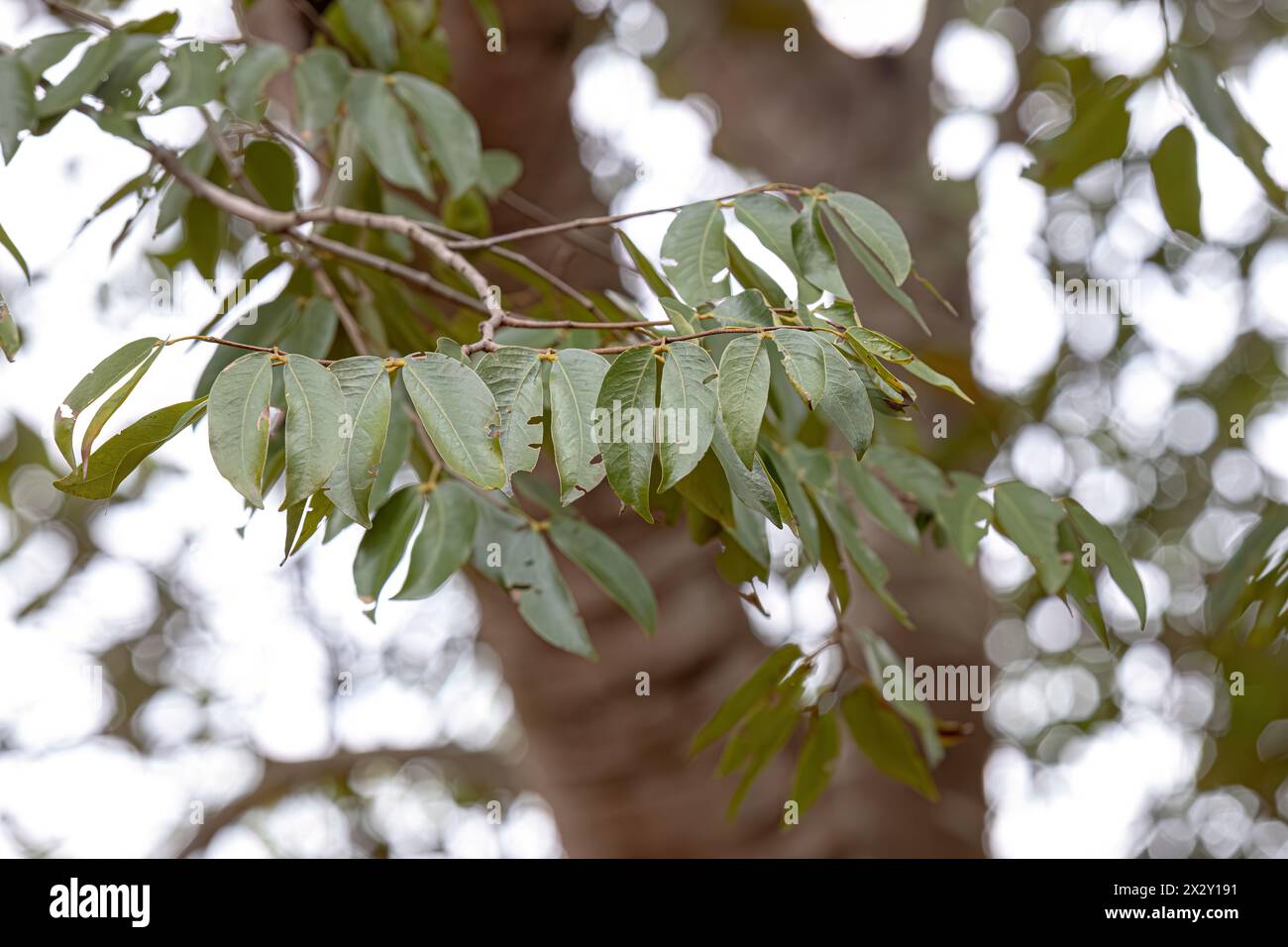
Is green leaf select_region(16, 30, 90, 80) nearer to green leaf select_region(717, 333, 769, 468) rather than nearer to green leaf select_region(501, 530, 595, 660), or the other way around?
green leaf select_region(501, 530, 595, 660)

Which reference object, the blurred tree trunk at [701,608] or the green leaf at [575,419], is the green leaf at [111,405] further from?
the blurred tree trunk at [701,608]

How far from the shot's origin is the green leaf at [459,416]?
67 cm

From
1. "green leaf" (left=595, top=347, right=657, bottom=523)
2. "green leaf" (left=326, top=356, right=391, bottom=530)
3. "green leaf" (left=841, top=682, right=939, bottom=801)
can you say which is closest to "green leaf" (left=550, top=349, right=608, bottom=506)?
"green leaf" (left=595, top=347, right=657, bottom=523)

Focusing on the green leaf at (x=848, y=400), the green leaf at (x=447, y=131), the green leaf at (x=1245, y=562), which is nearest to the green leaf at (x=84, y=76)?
the green leaf at (x=447, y=131)

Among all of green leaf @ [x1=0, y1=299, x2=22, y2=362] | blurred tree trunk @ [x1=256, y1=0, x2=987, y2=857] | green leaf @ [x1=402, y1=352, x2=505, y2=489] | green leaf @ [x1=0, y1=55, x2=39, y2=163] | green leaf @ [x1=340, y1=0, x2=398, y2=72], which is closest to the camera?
green leaf @ [x1=402, y1=352, x2=505, y2=489]

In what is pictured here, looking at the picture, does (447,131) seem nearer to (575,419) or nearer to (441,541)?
(441,541)

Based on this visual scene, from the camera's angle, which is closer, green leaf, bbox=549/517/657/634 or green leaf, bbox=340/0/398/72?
green leaf, bbox=549/517/657/634

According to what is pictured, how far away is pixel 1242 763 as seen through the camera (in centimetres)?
264

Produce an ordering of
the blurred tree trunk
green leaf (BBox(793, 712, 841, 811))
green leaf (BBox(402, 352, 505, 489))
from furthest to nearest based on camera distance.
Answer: the blurred tree trunk, green leaf (BBox(793, 712, 841, 811)), green leaf (BBox(402, 352, 505, 489))

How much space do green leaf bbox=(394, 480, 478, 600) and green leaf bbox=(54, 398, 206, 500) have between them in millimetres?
274

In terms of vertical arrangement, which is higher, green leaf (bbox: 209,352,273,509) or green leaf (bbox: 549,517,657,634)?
green leaf (bbox: 209,352,273,509)

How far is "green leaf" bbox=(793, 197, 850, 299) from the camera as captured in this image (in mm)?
903

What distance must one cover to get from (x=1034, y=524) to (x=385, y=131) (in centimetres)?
83
